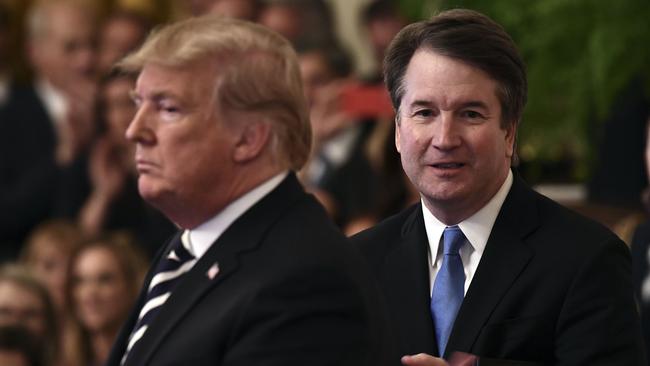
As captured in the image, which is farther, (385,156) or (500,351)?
(385,156)

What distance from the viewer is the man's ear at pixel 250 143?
10.4ft

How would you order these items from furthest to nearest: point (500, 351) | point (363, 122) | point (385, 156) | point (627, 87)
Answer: point (363, 122), point (627, 87), point (385, 156), point (500, 351)

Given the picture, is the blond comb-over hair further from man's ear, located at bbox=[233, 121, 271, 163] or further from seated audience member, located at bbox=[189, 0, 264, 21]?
seated audience member, located at bbox=[189, 0, 264, 21]

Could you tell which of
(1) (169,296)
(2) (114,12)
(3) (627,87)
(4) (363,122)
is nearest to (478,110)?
(1) (169,296)

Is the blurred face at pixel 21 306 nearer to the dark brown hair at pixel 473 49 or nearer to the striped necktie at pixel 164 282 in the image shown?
the striped necktie at pixel 164 282

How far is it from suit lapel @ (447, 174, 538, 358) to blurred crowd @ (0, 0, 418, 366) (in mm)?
2921

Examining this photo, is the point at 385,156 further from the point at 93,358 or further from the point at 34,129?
the point at 34,129

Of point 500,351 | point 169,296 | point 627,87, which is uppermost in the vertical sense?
point 169,296

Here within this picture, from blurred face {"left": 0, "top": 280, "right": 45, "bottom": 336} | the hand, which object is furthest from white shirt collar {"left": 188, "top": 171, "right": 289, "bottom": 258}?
blurred face {"left": 0, "top": 280, "right": 45, "bottom": 336}

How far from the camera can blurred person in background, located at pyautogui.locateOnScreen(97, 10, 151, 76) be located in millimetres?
8719

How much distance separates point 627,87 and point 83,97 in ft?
10.8

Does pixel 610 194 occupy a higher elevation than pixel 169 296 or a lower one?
lower

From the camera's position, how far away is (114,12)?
883cm

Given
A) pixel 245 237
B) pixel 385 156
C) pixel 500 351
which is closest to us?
pixel 245 237
